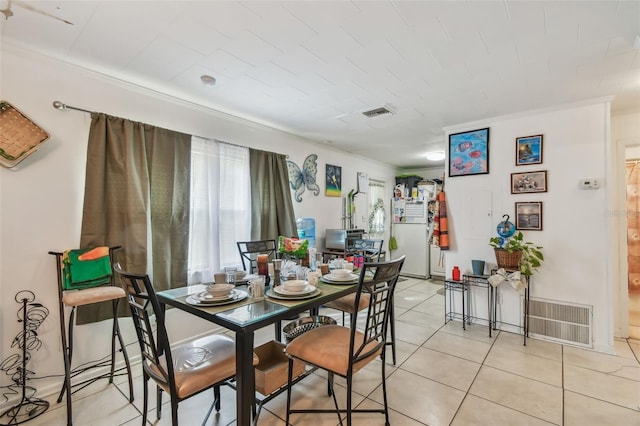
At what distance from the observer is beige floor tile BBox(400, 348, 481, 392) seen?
2.25m

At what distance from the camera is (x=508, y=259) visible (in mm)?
3035

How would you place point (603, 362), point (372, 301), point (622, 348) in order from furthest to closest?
point (622, 348) < point (603, 362) < point (372, 301)

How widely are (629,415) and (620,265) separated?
192 centimetres

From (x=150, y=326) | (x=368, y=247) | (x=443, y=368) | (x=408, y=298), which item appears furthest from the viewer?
(x=408, y=298)

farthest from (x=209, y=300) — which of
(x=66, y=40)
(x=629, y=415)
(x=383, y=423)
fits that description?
(x=629, y=415)

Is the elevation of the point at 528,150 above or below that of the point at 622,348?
above

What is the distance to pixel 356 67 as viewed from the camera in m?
2.23

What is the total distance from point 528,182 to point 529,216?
0.38 m

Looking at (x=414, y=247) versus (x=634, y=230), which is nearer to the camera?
(x=634, y=230)

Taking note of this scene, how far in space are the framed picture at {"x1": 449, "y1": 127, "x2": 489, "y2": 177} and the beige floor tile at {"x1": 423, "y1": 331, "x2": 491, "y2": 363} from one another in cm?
196

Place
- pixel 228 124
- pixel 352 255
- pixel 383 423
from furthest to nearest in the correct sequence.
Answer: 1. pixel 352 255
2. pixel 228 124
3. pixel 383 423

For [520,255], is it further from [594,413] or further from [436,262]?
[436,262]

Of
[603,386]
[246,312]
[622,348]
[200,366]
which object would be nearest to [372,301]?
[246,312]

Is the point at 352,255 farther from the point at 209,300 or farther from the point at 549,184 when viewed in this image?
the point at 209,300
